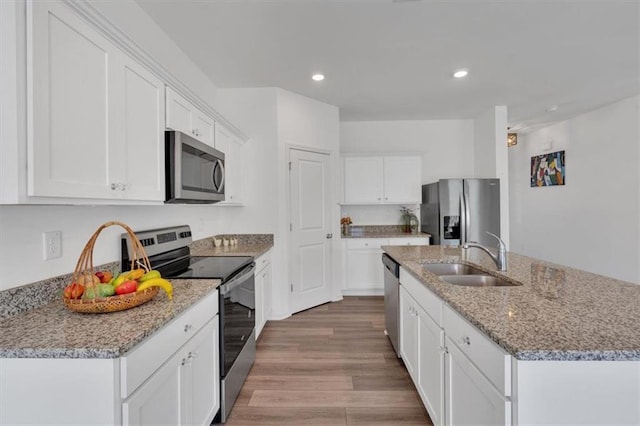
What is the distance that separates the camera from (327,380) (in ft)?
7.34

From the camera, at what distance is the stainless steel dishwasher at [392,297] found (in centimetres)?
242

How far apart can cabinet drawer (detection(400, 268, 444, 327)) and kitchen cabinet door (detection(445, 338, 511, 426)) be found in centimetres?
17

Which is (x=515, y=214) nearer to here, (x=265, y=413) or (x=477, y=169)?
(x=477, y=169)

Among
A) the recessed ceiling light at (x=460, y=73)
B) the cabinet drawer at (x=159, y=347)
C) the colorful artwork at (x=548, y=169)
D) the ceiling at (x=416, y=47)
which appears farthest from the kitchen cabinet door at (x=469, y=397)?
the colorful artwork at (x=548, y=169)

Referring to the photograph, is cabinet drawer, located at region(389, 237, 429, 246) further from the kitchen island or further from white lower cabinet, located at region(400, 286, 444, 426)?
the kitchen island

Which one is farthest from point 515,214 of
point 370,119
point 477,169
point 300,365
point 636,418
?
point 636,418

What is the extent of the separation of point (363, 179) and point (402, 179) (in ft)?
1.99

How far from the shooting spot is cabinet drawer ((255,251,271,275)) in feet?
9.04

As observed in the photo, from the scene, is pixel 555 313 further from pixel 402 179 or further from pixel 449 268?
pixel 402 179

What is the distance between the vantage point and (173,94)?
186 centimetres

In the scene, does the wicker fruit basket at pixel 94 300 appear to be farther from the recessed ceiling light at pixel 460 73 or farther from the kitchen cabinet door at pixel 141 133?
the recessed ceiling light at pixel 460 73

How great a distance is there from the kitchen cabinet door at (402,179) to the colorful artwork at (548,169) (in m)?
2.53

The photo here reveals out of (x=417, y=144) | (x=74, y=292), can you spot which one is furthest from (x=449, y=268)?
(x=417, y=144)

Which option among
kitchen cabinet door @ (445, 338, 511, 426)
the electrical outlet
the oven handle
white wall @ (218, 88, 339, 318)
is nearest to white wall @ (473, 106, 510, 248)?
white wall @ (218, 88, 339, 318)
